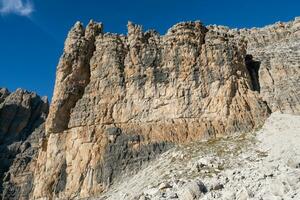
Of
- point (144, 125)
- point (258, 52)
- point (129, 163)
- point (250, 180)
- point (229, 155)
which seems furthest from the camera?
point (258, 52)

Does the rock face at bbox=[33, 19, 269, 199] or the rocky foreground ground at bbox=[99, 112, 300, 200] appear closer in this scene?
the rocky foreground ground at bbox=[99, 112, 300, 200]

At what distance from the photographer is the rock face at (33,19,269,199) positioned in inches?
1816

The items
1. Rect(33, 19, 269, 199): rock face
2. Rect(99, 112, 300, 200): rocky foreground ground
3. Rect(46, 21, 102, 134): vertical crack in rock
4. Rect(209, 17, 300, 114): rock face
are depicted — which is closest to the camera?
Rect(99, 112, 300, 200): rocky foreground ground

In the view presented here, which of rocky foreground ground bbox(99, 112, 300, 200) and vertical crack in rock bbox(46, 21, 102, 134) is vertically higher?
vertical crack in rock bbox(46, 21, 102, 134)

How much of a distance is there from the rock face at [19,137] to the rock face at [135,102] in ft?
54.4

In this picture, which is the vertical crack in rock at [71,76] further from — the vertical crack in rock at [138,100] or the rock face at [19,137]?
the rock face at [19,137]

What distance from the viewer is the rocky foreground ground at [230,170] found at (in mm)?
27188

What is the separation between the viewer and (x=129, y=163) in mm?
45219

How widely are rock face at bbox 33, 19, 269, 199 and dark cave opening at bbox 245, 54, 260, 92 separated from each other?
1824 mm

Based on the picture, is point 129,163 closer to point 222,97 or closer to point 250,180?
point 222,97

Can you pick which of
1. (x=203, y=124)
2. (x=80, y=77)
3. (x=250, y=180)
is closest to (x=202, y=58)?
(x=203, y=124)

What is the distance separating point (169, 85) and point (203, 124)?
6459mm

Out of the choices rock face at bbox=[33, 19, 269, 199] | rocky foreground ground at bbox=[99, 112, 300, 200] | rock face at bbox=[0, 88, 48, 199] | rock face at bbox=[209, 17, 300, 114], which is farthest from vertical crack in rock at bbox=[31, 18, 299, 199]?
rock face at bbox=[0, 88, 48, 199]

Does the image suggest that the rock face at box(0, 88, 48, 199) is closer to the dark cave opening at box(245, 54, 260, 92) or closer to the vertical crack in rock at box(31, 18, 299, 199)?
the vertical crack in rock at box(31, 18, 299, 199)
